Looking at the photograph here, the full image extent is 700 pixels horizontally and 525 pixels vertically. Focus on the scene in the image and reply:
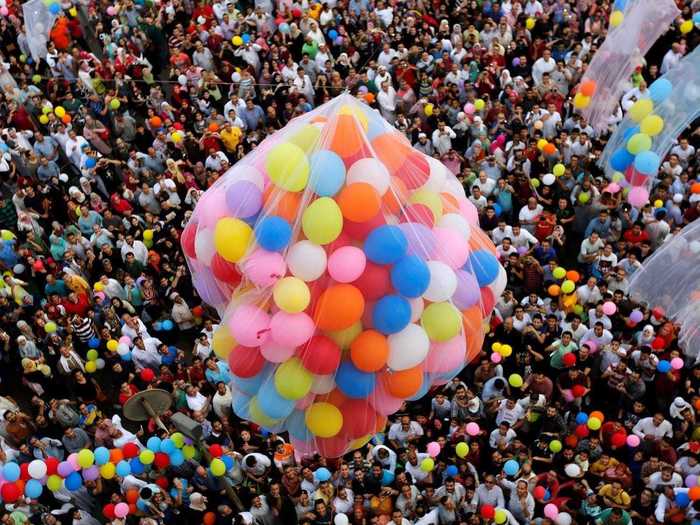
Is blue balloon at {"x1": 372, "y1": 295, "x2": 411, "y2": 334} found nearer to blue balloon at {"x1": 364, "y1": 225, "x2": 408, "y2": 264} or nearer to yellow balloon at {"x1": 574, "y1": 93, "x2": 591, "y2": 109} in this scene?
blue balloon at {"x1": 364, "y1": 225, "x2": 408, "y2": 264}

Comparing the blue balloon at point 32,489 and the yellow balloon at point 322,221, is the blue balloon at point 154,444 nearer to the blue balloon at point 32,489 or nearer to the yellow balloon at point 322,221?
the blue balloon at point 32,489

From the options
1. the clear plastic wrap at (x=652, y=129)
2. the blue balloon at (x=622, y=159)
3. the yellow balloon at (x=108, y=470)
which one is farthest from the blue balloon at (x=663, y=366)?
the yellow balloon at (x=108, y=470)

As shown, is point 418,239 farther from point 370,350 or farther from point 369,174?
point 370,350

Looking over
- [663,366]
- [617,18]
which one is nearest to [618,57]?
→ [617,18]

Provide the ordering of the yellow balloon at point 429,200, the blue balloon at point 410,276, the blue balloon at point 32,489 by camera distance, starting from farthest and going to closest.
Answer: the blue balloon at point 32,489 → the yellow balloon at point 429,200 → the blue balloon at point 410,276

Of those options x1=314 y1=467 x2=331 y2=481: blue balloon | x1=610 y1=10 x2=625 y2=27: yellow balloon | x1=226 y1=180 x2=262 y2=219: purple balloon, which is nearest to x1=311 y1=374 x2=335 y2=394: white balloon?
x1=226 y1=180 x2=262 y2=219: purple balloon
